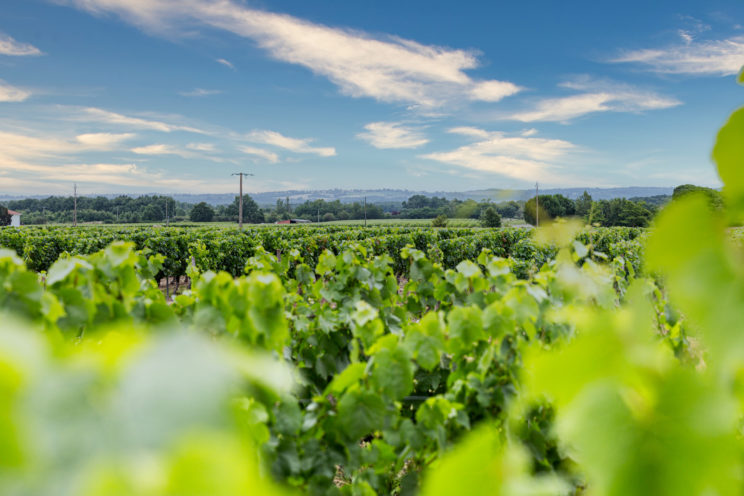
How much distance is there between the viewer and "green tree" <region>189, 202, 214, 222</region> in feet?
308

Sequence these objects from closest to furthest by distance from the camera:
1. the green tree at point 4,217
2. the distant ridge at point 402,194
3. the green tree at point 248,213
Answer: the distant ridge at point 402,194, the green tree at point 4,217, the green tree at point 248,213

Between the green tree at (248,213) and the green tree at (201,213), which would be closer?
the green tree at (248,213)

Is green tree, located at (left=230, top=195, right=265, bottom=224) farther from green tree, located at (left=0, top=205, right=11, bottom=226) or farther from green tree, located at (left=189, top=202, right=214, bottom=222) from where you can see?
green tree, located at (left=0, top=205, right=11, bottom=226)

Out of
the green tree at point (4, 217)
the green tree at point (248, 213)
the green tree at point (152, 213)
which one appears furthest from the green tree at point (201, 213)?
the green tree at point (4, 217)

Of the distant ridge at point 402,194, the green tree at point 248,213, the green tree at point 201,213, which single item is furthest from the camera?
the green tree at point 201,213

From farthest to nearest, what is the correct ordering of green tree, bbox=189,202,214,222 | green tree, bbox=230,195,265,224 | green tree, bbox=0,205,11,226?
green tree, bbox=189,202,214,222 → green tree, bbox=230,195,265,224 → green tree, bbox=0,205,11,226

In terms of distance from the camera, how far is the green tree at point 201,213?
308 ft

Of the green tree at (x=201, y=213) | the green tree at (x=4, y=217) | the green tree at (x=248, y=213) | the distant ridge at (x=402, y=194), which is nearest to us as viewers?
the distant ridge at (x=402, y=194)

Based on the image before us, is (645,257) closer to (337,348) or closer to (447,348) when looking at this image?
(447,348)

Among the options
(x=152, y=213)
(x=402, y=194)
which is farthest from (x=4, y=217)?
(x=402, y=194)

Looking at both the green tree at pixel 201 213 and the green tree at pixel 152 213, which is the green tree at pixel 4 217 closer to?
the green tree at pixel 152 213

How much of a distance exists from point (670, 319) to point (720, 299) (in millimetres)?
2943

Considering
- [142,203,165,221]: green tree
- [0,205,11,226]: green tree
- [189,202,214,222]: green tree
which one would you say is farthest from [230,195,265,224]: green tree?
[0,205,11,226]: green tree

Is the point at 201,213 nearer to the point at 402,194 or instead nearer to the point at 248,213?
the point at 248,213
